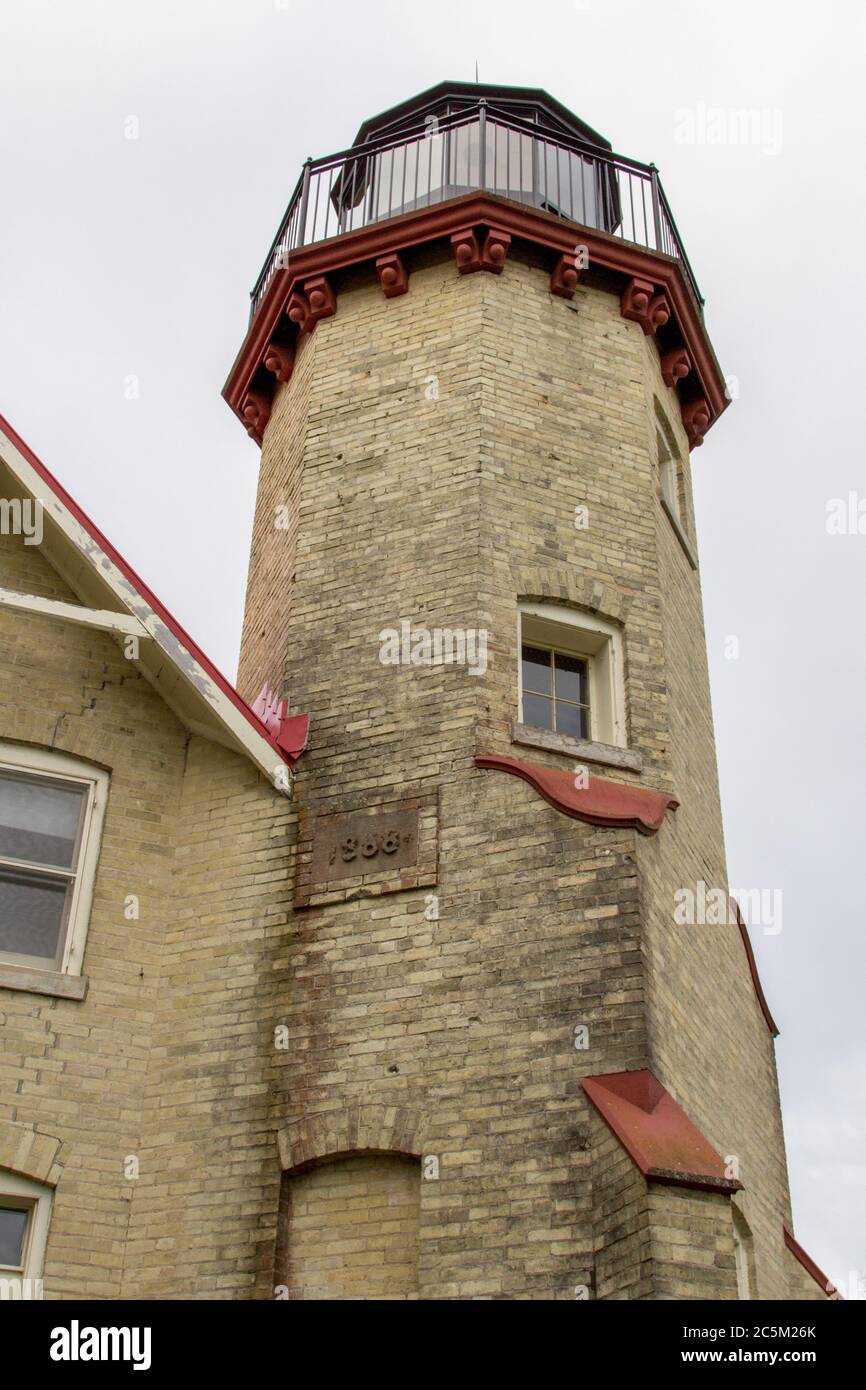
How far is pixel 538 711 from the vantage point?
1274cm

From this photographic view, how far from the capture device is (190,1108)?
423 inches

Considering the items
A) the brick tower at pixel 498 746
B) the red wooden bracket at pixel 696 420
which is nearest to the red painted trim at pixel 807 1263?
the brick tower at pixel 498 746

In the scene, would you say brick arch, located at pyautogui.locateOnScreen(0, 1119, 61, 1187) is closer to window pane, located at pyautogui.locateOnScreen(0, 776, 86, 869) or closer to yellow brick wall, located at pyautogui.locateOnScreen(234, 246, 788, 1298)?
yellow brick wall, located at pyautogui.locateOnScreen(234, 246, 788, 1298)

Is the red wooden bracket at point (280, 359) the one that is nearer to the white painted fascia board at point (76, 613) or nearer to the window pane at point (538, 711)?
the white painted fascia board at point (76, 613)

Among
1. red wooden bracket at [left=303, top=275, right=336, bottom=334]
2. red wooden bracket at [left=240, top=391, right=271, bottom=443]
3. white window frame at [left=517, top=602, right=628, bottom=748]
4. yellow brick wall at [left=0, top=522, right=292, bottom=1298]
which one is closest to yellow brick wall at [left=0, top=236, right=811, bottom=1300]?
yellow brick wall at [left=0, top=522, right=292, bottom=1298]

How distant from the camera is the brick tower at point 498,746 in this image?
985 cm

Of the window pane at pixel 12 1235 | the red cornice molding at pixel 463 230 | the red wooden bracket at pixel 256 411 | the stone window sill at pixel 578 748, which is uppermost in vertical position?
the red cornice molding at pixel 463 230

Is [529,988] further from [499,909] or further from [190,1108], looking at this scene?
[190,1108]

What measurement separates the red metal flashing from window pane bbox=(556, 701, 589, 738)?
354 centimetres

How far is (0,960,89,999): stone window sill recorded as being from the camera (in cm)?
1073

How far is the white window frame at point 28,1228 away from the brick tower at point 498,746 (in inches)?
59.9

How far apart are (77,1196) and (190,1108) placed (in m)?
0.93

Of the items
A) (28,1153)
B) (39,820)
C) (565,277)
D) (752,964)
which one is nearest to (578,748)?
(752,964)
